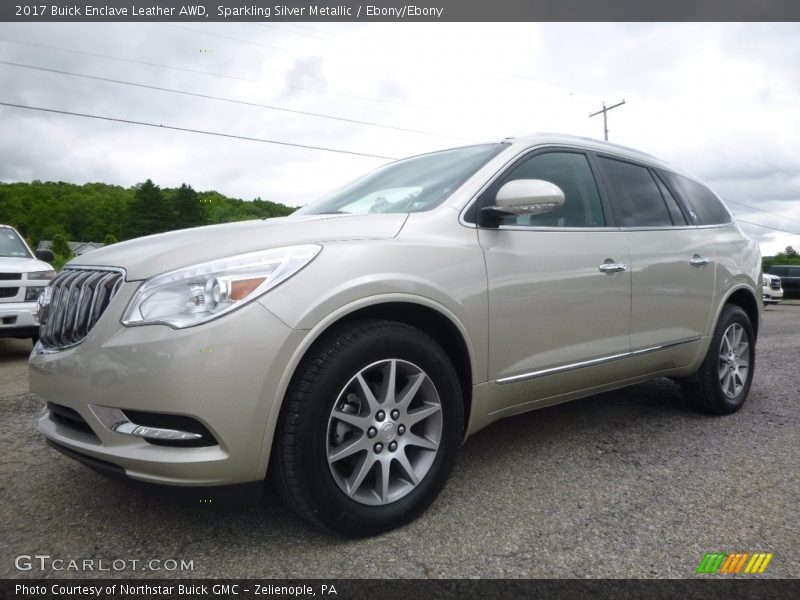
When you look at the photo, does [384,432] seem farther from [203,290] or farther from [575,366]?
[575,366]

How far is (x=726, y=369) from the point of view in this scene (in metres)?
4.00

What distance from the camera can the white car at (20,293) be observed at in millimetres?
6438

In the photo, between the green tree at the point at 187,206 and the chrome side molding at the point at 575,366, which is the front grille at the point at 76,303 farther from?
the green tree at the point at 187,206

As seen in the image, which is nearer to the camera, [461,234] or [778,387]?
[461,234]

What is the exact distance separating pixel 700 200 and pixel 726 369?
3.84 ft

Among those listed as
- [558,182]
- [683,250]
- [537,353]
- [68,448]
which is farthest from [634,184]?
[68,448]

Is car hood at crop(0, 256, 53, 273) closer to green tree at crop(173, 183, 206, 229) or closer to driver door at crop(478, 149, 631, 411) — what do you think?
driver door at crop(478, 149, 631, 411)

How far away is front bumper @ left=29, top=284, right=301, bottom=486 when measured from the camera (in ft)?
6.09

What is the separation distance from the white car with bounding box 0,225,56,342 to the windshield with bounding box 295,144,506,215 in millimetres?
4702

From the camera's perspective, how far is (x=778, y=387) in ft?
16.2

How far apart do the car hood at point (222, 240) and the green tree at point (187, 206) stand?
8163 centimetres

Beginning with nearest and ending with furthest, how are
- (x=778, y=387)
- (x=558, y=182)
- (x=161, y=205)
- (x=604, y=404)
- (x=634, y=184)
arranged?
(x=558, y=182), (x=634, y=184), (x=604, y=404), (x=778, y=387), (x=161, y=205)

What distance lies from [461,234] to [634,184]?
64.5 inches

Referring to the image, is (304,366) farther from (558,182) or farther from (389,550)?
(558,182)
